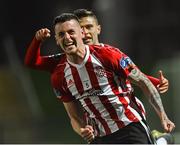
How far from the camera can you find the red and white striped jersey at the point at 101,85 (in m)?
6.92

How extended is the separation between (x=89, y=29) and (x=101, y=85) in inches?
27.0

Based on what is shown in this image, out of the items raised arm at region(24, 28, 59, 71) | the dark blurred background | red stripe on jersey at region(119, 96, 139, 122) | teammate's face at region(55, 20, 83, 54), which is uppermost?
teammate's face at region(55, 20, 83, 54)

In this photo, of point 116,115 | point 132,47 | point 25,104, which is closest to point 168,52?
point 132,47

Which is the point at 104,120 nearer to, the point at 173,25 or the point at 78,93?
the point at 78,93

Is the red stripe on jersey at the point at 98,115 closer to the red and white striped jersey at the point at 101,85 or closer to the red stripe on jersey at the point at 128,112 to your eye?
the red and white striped jersey at the point at 101,85

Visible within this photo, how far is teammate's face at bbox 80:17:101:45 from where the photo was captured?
291 inches

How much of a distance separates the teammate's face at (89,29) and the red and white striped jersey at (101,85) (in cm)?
36

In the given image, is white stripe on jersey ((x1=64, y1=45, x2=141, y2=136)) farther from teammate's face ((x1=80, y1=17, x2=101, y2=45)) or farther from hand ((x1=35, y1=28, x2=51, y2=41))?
teammate's face ((x1=80, y1=17, x2=101, y2=45))

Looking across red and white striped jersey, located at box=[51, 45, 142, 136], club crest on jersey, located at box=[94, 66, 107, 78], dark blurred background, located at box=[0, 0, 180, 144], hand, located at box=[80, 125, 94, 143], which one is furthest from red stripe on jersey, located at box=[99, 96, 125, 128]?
dark blurred background, located at box=[0, 0, 180, 144]

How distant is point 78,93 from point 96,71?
9.6 inches

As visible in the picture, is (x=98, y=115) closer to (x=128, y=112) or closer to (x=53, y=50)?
(x=128, y=112)

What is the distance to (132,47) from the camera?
16.3 metres

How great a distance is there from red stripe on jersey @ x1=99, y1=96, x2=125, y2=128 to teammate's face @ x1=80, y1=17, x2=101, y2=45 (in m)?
0.57

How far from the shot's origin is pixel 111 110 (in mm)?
7031
